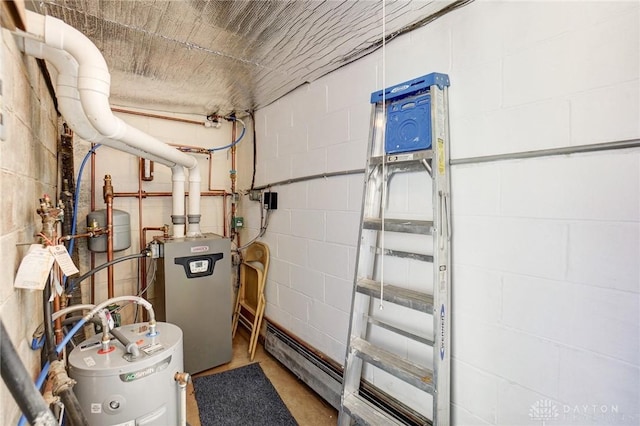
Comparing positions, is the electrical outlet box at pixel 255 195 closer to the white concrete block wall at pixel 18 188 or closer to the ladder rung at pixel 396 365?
the white concrete block wall at pixel 18 188

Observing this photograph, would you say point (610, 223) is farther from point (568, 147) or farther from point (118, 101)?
point (118, 101)

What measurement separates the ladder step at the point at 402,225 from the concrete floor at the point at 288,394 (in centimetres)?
131

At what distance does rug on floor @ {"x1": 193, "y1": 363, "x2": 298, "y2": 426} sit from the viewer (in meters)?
1.93

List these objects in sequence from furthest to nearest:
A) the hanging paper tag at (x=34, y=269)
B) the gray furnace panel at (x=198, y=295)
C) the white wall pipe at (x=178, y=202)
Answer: the white wall pipe at (x=178, y=202)
the gray furnace panel at (x=198, y=295)
the hanging paper tag at (x=34, y=269)

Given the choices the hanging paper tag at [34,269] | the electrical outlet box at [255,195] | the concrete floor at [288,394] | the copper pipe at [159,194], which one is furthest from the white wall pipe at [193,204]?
the hanging paper tag at [34,269]

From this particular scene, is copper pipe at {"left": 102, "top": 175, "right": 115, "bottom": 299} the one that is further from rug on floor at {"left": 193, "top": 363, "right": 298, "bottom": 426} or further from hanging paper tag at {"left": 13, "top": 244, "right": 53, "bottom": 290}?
hanging paper tag at {"left": 13, "top": 244, "right": 53, "bottom": 290}

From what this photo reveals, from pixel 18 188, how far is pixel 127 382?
0.88 metres

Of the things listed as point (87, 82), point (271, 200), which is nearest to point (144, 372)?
point (87, 82)

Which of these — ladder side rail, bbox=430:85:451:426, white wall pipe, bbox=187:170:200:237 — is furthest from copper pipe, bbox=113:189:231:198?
ladder side rail, bbox=430:85:451:426

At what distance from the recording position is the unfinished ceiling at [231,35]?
4.63 feet

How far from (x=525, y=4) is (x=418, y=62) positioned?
0.47 meters

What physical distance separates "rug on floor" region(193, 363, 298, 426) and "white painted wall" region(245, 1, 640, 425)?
3.86 feet

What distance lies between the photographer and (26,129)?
1.18 m

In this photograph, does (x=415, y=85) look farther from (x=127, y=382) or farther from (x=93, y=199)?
(x=93, y=199)
